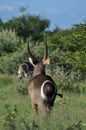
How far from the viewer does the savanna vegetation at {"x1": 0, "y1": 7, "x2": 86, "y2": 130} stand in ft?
27.2

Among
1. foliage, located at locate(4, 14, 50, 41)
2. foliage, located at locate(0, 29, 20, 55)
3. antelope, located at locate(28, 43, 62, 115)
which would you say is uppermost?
foliage, located at locate(4, 14, 50, 41)

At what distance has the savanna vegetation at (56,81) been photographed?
8277 millimetres

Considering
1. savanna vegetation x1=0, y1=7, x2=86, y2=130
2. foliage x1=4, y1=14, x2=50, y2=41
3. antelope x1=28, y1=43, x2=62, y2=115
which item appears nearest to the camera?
savanna vegetation x1=0, y1=7, x2=86, y2=130

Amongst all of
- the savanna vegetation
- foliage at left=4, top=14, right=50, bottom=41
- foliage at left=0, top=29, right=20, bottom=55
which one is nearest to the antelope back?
the savanna vegetation

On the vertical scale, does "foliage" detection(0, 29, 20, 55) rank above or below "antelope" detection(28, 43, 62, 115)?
above

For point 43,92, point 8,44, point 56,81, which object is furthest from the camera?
point 8,44

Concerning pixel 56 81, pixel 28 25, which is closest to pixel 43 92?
pixel 56 81

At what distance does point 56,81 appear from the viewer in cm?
2062

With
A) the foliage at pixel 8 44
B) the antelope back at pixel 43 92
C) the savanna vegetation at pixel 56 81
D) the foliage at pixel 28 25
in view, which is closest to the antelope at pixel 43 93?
the antelope back at pixel 43 92

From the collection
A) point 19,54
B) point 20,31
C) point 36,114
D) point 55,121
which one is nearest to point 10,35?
point 19,54

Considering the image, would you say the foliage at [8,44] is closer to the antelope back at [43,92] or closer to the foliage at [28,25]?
the foliage at [28,25]

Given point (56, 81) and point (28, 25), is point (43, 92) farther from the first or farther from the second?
point (28, 25)

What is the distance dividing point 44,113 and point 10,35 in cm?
3123

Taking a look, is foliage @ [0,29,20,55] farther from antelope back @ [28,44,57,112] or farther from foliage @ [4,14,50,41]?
antelope back @ [28,44,57,112]
